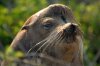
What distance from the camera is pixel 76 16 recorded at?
470 inches

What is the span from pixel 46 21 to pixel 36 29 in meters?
0.25

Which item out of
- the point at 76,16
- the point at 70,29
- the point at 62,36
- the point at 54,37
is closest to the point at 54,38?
the point at 54,37

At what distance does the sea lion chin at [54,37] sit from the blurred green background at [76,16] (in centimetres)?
319

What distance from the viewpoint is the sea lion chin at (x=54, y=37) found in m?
7.77

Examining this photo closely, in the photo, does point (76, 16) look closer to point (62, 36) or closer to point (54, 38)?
point (54, 38)

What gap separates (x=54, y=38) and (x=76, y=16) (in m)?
4.10

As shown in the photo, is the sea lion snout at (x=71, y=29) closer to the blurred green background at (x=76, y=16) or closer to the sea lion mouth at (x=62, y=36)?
the sea lion mouth at (x=62, y=36)

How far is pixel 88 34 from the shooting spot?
12.7 meters

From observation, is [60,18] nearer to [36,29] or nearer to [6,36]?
[36,29]

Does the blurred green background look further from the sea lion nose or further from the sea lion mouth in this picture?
the sea lion nose

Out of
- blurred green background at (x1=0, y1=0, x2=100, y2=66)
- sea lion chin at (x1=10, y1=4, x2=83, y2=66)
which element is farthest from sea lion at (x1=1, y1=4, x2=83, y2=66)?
blurred green background at (x1=0, y1=0, x2=100, y2=66)

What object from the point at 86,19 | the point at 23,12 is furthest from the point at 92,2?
the point at 23,12

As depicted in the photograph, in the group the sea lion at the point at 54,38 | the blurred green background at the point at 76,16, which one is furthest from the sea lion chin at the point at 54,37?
the blurred green background at the point at 76,16

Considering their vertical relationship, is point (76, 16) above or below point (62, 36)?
above
